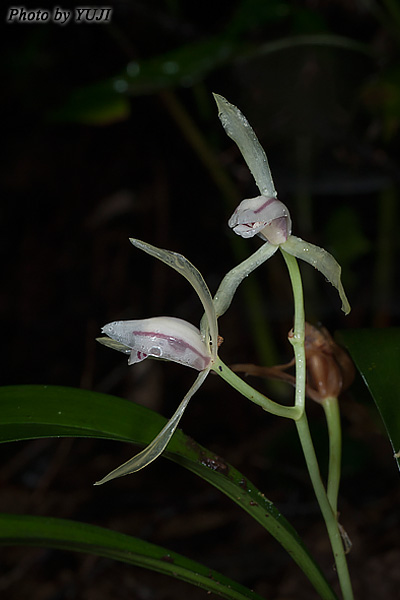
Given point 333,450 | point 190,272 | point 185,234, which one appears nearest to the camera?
point 190,272

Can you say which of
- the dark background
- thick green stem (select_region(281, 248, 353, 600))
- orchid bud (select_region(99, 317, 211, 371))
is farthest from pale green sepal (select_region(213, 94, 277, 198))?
the dark background

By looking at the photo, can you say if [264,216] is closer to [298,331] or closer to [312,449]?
[298,331]

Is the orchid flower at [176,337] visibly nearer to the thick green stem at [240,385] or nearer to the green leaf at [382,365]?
the thick green stem at [240,385]

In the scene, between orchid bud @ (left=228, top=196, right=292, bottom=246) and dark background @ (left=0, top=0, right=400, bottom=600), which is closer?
orchid bud @ (left=228, top=196, right=292, bottom=246)

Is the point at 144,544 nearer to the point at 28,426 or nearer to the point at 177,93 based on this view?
the point at 28,426

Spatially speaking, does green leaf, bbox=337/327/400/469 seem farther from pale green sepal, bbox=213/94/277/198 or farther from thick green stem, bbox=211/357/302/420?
pale green sepal, bbox=213/94/277/198

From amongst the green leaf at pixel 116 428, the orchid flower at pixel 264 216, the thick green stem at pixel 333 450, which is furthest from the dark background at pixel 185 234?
the orchid flower at pixel 264 216

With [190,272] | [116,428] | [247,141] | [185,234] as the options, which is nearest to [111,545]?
[116,428]
